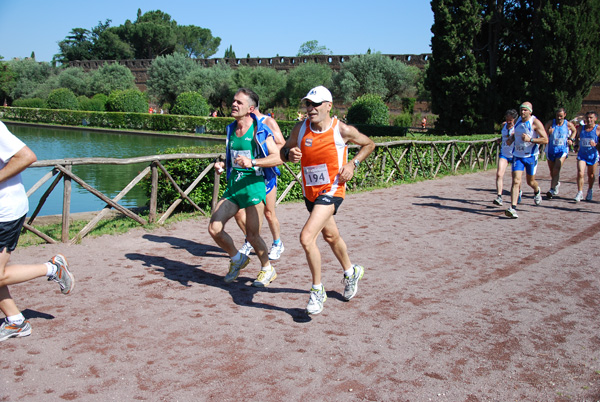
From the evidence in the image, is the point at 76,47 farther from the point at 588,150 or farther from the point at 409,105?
the point at 588,150

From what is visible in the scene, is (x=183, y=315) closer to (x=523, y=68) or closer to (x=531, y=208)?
(x=531, y=208)

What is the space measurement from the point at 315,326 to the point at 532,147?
6475 mm

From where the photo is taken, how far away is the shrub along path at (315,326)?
3.35 meters

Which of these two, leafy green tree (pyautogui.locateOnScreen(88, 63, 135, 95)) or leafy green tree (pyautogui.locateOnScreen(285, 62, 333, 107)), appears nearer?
leafy green tree (pyautogui.locateOnScreen(285, 62, 333, 107))

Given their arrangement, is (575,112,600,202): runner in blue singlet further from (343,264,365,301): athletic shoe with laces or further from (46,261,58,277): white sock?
(46,261,58,277): white sock

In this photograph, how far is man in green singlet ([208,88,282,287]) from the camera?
16.8 ft

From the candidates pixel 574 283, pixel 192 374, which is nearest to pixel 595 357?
pixel 574 283

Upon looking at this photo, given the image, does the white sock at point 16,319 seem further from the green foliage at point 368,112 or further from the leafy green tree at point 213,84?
the leafy green tree at point 213,84

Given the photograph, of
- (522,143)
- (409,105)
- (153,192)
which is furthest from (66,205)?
(409,105)

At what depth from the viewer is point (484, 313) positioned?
15.2 feet

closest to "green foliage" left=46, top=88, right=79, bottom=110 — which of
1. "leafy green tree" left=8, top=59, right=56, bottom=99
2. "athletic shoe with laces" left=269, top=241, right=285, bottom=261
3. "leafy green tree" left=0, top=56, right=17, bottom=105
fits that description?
"leafy green tree" left=8, top=59, right=56, bottom=99

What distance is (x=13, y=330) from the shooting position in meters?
3.87

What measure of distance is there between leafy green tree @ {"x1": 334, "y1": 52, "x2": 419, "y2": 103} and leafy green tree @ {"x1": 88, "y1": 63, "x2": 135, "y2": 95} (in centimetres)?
2563

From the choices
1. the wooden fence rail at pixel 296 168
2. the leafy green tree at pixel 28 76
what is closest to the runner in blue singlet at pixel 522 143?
the wooden fence rail at pixel 296 168
